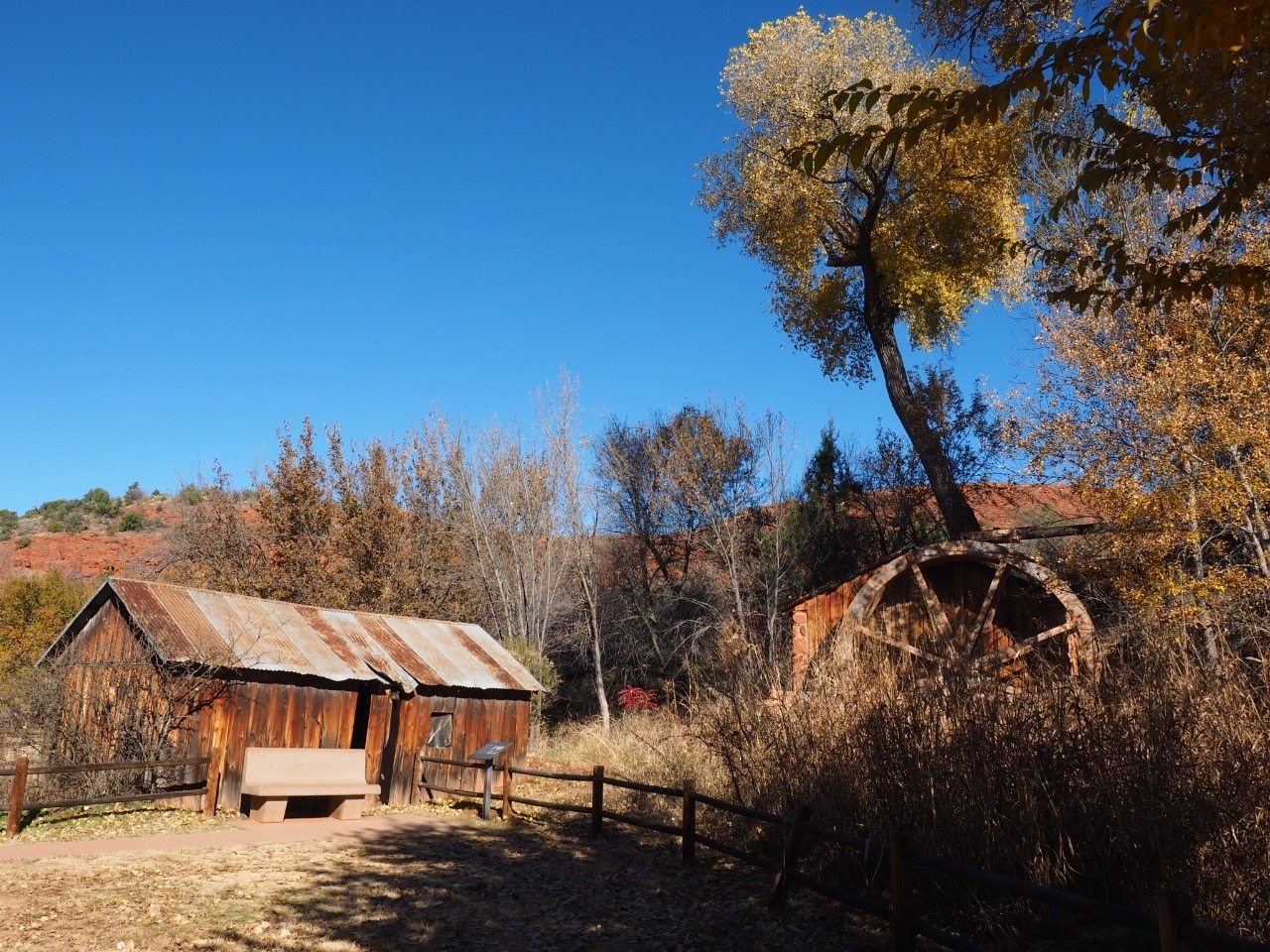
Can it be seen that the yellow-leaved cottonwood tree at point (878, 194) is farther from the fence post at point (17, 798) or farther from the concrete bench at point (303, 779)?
the fence post at point (17, 798)

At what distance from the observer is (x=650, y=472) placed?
112 ft

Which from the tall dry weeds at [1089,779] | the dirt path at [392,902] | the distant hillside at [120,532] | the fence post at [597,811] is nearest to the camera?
the tall dry weeds at [1089,779]

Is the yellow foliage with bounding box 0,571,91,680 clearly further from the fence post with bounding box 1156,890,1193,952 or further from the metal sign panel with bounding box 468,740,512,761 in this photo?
the fence post with bounding box 1156,890,1193,952

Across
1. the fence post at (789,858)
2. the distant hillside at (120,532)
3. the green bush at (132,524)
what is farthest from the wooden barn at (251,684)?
the green bush at (132,524)

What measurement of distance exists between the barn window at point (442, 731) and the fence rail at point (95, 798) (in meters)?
4.57

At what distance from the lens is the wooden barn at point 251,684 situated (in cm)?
1394

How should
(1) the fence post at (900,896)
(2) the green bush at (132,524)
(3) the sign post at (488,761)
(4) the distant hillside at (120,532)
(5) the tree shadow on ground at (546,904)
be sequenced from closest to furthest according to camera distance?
1. (1) the fence post at (900,896)
2. (5) the tree shadow on ground at (546,904)
3. (3) the sign post at (488,761)
4. (4) the distant hillside at (120,532)
5. (2) the green bush at (132,524)

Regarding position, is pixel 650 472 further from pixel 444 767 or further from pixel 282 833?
pixel 282 833

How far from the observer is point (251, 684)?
47.3 feet

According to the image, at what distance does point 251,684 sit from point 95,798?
3.04 meters

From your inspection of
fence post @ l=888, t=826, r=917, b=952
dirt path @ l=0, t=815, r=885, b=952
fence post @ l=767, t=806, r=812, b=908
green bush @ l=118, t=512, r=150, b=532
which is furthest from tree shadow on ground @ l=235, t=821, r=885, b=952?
green bush @ l=118, t=512, r=150, b=532

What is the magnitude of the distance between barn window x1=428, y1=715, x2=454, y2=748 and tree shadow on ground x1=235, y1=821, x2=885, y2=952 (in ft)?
20.3

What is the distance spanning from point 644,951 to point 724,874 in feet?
8.14

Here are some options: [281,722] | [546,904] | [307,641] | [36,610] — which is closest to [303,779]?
[281,722]
